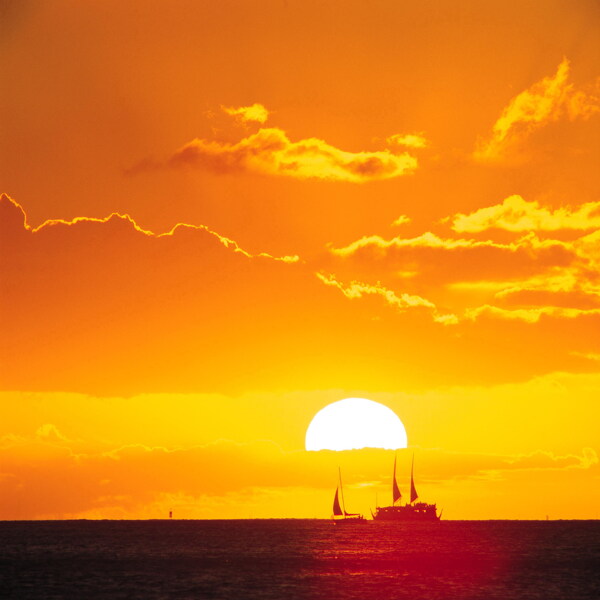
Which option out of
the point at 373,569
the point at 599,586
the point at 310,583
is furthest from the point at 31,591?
the point at 599,586

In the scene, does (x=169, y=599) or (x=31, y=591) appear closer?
(x=169, y=599)

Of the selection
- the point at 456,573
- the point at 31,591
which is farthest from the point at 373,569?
the point at 31,591

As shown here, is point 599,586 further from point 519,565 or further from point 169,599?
point 169,599

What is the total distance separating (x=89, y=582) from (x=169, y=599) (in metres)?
27.1

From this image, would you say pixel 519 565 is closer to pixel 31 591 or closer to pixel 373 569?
pixel 373 569

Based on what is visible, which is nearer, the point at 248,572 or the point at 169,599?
the point at 169,599

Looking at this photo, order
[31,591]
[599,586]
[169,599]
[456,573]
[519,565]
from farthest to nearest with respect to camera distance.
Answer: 1. [519,565]
2. [456,573]
3. [599,586]
4. [31,591]
5. [169,599]

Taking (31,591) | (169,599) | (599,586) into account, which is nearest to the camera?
(169,599)

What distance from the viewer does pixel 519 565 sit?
626 ft

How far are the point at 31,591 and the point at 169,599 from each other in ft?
65.0

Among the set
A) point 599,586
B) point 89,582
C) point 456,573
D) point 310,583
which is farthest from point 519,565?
point 89,582

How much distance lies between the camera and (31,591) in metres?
133

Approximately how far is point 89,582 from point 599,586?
66.1 meters

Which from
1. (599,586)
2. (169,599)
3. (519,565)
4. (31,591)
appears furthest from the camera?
(519,565)
